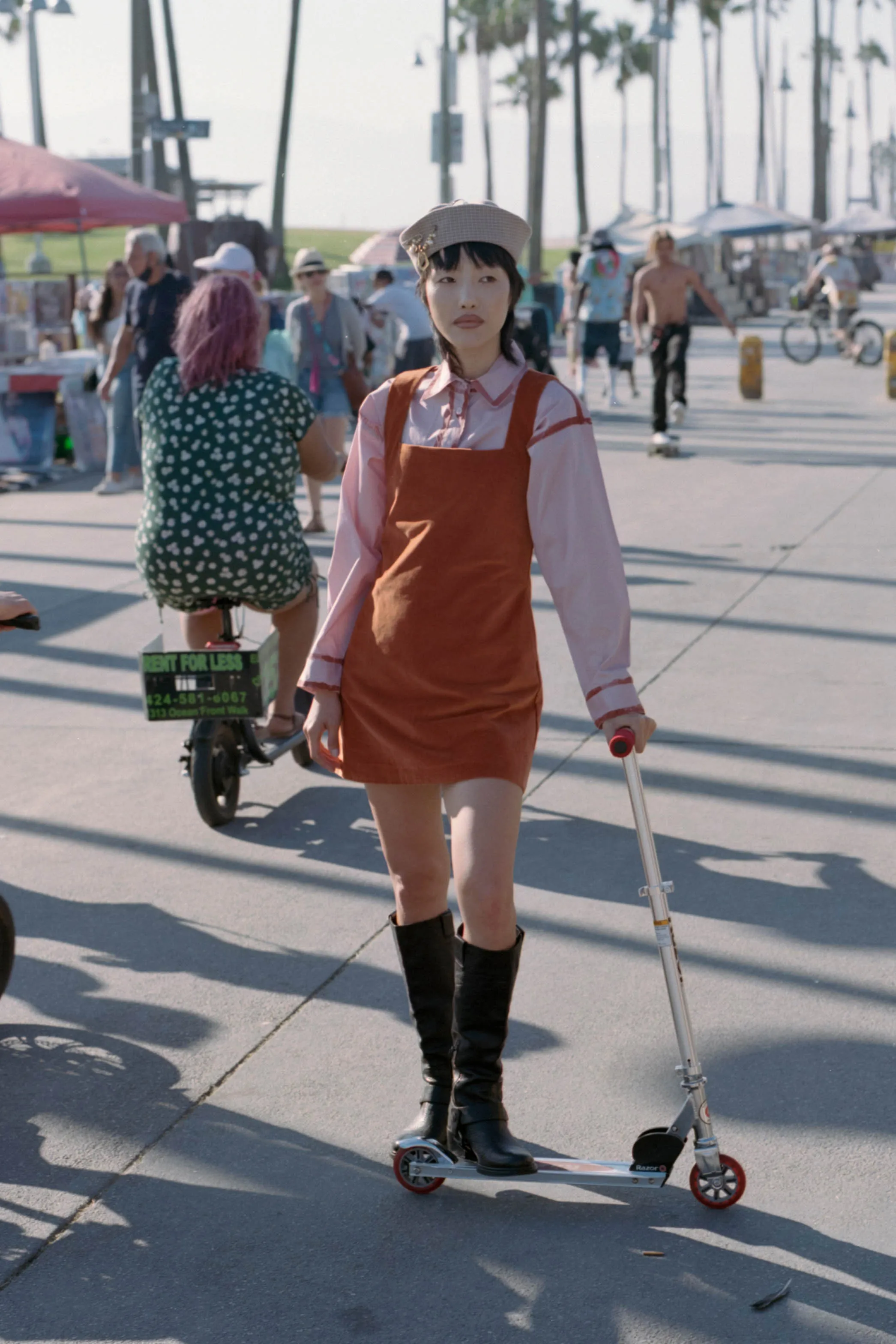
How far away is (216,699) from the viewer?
5527 millimetres

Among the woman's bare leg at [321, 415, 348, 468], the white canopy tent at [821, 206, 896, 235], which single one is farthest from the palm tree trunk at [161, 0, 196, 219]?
the white canopy tent at [821, 206, 896, 235]

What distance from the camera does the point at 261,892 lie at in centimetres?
514

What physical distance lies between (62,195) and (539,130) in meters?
38.4

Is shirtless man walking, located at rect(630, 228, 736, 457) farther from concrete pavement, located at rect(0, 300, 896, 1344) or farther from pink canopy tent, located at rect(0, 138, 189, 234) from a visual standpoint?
concrete pavement, located at rect(0, 300, 896, 1344)

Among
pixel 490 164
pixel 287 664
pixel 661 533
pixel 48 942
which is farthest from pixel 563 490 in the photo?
pixel 490 164

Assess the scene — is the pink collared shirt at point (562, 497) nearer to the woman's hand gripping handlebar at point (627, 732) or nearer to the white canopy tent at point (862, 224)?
the woman's hand gripping handlebar at point (627, 732)

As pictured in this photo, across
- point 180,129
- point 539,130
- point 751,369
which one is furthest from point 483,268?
point 539,130

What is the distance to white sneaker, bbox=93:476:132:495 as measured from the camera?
14469 mm

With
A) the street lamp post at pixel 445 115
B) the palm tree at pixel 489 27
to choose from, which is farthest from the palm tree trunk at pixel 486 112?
the street lamp post at pixel 445 115

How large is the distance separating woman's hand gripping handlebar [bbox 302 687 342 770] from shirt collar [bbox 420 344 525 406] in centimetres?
59

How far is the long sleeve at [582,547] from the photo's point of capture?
10.2 ft

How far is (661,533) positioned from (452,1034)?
27.5 ft

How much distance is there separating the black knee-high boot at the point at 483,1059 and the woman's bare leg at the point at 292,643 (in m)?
2.74

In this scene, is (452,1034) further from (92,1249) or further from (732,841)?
(732,841)
